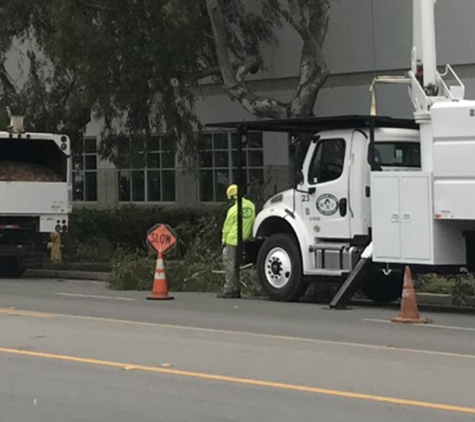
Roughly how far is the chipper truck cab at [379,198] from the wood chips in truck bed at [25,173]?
7383 millimetres

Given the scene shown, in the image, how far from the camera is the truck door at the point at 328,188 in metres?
17.4

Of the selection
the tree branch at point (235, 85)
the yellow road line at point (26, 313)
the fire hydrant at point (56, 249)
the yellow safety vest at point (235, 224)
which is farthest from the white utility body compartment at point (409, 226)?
the fire hydrant at point (56, 249)

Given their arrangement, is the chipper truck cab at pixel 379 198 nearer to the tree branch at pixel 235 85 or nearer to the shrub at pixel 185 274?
the shrub at pixel 185 274

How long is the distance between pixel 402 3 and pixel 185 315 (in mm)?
13019

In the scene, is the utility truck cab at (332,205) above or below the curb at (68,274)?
above

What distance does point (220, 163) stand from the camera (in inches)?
1242

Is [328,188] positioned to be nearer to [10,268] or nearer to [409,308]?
[409,308]

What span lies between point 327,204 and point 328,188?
0.26 meters

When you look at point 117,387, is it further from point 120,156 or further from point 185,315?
point 120,156

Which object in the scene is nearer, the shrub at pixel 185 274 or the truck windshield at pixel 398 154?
the truck windshield at pixel 398 154

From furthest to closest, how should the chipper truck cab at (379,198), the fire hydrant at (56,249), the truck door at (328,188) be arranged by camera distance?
the fire hydrant at (56,249) < the truck door at (328,188) < the chipper truck cab at (379,198)

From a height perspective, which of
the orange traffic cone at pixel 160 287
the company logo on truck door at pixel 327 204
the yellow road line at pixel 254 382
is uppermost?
the company logo on truck door at pixel 327 204

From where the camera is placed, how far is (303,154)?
1827 cm

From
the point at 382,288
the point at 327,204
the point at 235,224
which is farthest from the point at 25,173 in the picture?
the point at 382,288
